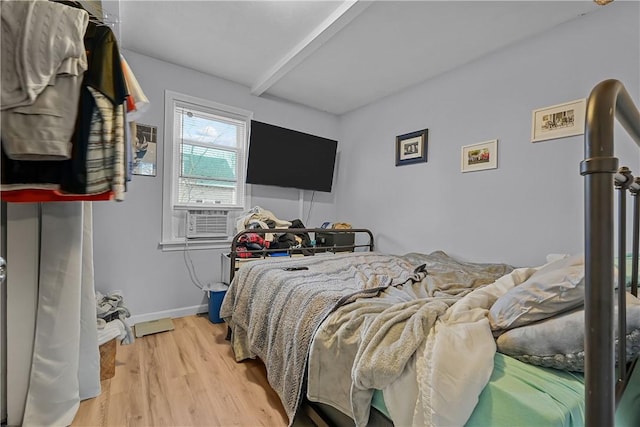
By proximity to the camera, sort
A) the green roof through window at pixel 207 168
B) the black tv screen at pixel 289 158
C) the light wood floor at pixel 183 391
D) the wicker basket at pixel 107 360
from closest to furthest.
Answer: the light wood floor at pixel 183 391
the wicker basket at pixel 107 360
the green roof through window at pixel 207 168
the black tv screen at pixel 289 158

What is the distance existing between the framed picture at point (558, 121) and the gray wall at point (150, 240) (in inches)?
109

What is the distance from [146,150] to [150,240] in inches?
33.0

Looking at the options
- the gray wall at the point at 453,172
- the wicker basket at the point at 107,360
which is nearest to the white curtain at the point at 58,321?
the wicker basket at the point at 107,360

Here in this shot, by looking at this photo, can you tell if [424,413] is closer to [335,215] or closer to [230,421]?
[230,421]

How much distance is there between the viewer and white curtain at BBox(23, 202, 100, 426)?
1280 mm

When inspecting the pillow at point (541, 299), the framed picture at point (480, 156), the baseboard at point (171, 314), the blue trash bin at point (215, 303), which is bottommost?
the baseboard at point (171, 314)

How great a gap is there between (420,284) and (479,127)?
163 centimetres

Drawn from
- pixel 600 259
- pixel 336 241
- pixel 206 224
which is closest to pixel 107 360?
pixel 206 224

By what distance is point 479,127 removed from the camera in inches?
97.7

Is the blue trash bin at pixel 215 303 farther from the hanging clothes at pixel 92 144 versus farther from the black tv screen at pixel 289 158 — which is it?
the hanging clothes at pixel 92 144

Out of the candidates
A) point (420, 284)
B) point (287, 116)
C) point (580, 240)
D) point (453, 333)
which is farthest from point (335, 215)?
point (453, 333)

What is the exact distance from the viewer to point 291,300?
1.51 m

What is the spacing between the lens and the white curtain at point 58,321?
1.28 metres

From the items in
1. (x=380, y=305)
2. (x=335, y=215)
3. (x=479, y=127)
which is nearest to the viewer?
(x=380, y=305)
